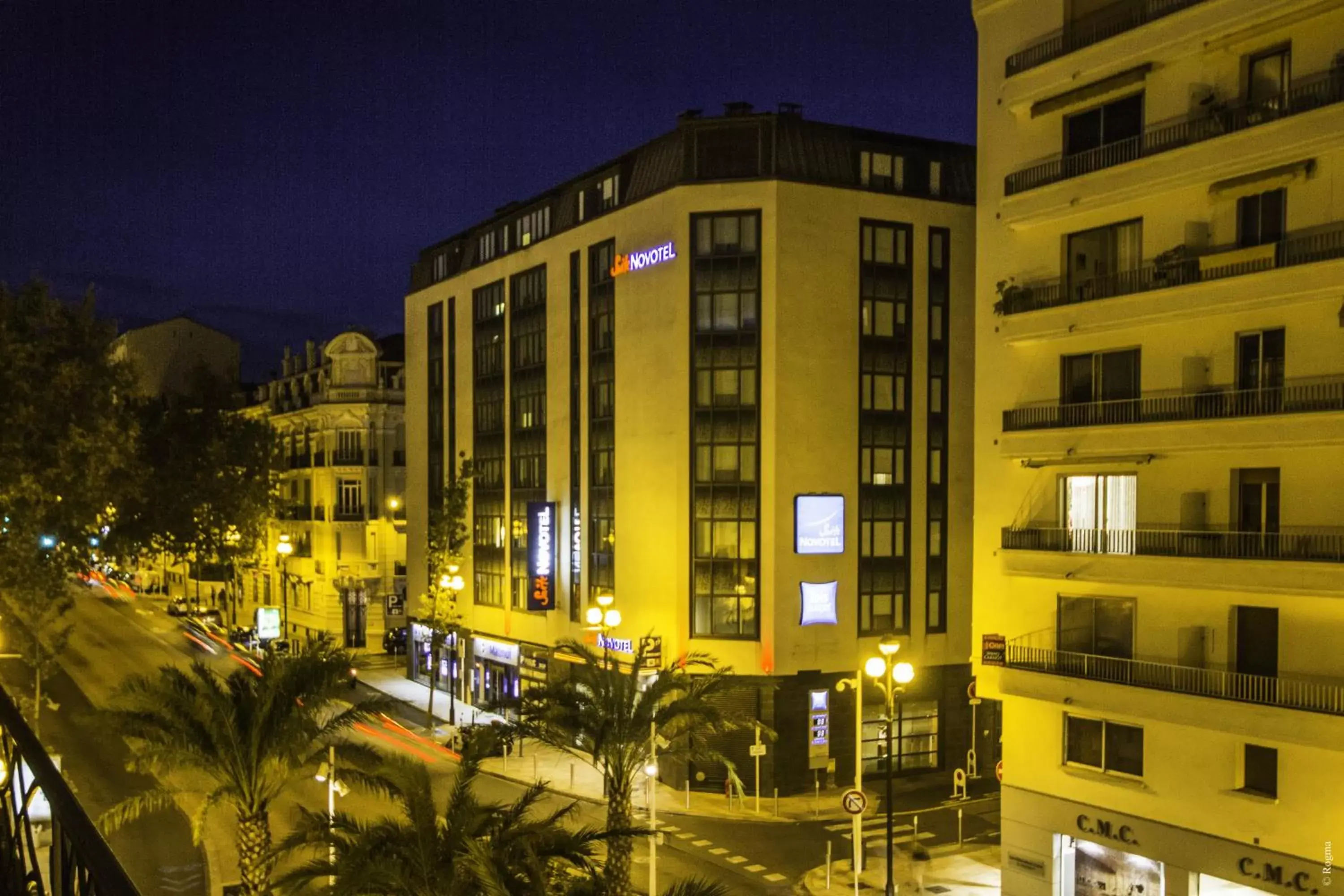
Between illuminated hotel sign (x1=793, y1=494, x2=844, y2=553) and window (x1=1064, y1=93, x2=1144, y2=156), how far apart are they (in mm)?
16817

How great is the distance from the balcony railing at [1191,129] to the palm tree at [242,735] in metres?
18.5

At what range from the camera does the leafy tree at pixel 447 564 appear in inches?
1921

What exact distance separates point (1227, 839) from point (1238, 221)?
1215 cm

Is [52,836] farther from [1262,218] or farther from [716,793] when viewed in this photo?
[716,793]

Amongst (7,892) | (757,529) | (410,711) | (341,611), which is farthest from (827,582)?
(341,611)

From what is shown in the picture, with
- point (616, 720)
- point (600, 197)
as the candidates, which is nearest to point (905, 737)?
point (616, 720)

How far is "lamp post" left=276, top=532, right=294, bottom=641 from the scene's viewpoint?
5788cm

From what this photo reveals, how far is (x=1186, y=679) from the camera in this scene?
73.6ft

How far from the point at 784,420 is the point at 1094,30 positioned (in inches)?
693

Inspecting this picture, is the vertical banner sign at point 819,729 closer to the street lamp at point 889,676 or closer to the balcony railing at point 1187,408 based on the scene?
the street lamp at point 889,676

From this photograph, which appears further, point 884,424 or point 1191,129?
point 884,424

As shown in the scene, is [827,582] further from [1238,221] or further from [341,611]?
[341,611]

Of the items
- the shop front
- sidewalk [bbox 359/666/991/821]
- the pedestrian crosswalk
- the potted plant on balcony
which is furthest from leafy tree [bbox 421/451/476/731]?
the potted plant on balcony

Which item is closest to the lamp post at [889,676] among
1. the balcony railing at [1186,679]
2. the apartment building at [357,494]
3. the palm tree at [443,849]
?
the balcony railing at [1186,679]
